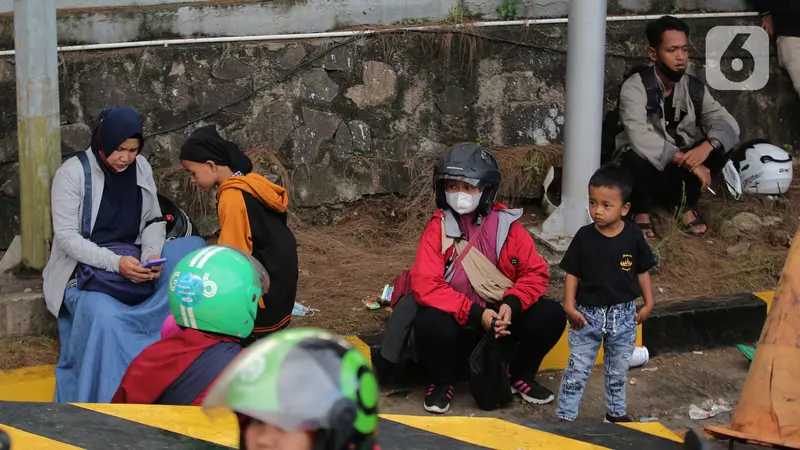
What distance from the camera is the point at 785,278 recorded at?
3.91 meters

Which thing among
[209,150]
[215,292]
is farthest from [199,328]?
[209,150]

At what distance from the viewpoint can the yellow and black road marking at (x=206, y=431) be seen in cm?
268

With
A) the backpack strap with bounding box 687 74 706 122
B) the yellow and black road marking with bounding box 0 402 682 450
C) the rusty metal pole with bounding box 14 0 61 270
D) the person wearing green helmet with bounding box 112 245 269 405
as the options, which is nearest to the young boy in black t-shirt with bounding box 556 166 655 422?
the yellow and black road marking with bounding box 0 402 682 450

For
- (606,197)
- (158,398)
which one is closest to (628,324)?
(606,197)

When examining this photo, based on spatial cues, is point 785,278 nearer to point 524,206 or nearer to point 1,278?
point 524,206

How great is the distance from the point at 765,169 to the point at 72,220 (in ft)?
14.9

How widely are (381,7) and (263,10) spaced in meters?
0.81

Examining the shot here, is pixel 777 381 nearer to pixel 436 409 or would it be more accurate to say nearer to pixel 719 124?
pixel 436 409

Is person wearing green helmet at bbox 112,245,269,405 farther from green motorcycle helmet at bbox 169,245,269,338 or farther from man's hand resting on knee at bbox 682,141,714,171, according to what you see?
man's hand resting on knee at bbox 682,141,714,171

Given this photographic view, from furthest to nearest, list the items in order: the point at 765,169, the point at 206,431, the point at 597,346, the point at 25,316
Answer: the point at 765,169 → the point at 25,316 → the point at 597,346 → the point at 206,431

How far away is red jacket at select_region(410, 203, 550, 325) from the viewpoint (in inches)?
191

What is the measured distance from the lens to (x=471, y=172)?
4863 mm

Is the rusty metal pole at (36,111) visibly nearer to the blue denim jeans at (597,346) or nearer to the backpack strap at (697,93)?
the blue denim jeans at (597,346)

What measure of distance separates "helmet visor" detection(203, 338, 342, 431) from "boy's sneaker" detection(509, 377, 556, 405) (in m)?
3.47
